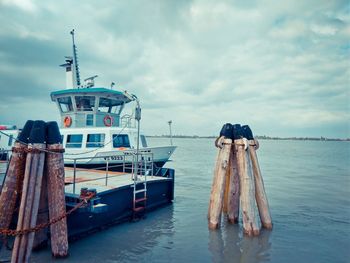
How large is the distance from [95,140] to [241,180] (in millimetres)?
10343

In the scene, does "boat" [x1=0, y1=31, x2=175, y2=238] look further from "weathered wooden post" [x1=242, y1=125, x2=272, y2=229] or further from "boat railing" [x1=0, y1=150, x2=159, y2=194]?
"weathered wooden post" [x1=242, y1=125, x2=272, y2=229]

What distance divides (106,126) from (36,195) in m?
11.6

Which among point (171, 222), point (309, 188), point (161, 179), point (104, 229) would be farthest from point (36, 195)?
point (309, 188)

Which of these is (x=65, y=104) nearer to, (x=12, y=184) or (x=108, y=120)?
(x=108, y=120)

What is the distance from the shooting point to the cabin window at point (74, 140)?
1633 cm

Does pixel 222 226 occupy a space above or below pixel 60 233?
below

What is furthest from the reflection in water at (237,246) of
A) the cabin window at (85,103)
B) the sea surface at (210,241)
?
the cabin window at (85,103)

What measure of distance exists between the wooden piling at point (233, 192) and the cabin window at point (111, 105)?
1076cm

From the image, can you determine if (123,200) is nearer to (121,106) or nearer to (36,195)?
(36,195)

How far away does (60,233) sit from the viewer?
638cm

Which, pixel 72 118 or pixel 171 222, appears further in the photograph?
pixel 72 118

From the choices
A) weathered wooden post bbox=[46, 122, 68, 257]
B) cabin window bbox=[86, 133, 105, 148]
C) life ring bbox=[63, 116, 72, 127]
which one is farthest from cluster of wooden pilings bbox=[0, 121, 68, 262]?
life ring bbox=[63, 116, 72, 127]

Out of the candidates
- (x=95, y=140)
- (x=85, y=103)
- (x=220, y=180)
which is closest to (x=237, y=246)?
→ (x=220, y=180)

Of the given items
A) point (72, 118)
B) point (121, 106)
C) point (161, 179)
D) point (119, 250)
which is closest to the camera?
point (119, 250)
